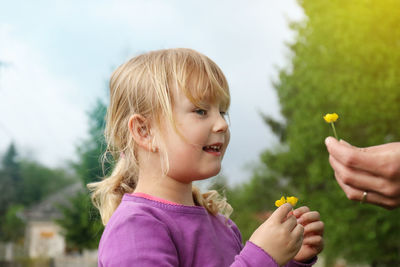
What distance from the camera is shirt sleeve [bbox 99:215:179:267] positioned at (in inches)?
59.6

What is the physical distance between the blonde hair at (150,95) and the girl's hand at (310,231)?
389 mm

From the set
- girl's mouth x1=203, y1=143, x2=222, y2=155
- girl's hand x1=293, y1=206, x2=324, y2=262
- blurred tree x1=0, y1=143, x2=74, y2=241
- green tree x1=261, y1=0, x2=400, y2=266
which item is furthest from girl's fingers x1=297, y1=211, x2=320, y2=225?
blurred tree x1=0, y1=143, x2=74, y2=241

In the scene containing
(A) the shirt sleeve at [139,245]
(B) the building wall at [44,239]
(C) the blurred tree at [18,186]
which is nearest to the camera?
(A) the shirt sleeve at [139,245]

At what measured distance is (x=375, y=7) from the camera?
11156mm

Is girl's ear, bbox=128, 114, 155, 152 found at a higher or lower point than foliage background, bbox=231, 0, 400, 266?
higher

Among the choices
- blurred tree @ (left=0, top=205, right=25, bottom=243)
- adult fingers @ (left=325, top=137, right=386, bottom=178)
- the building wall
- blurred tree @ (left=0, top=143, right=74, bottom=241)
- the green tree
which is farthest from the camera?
blurred tree @ (left=0, top=143, right=74, bottom=241)

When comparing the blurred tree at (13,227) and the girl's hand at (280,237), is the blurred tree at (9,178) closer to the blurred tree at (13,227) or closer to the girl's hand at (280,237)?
the blurred tree at (13,227)

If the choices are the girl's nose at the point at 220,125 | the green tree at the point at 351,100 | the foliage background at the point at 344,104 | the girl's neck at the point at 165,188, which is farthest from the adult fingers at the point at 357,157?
the green tree at the point at 351,100

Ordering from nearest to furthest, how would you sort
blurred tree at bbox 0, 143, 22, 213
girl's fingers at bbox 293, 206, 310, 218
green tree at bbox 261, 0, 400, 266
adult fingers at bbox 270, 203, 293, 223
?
adult fingers at bbox 270, 203, 293, 223 → girl's fingers at bbox 293, 206, 310, 218 → green tree at bbox 261, 0, 400, 266 → blurred tree at bbox 0, 143, 22, 213

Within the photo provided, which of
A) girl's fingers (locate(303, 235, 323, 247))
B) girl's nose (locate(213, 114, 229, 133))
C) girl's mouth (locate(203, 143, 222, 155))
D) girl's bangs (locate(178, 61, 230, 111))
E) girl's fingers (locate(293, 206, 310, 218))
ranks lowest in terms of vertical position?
girl's fingers (locate(303, 235, 323, 247))

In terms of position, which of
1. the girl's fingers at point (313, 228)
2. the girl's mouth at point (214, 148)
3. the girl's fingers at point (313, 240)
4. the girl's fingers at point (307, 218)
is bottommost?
the girl's fingers at point (313, 240)

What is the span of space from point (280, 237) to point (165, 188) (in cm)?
49

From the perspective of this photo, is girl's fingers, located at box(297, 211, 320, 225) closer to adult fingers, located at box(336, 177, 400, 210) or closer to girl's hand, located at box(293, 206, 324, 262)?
girl's hand, located at box(293, 206, 324, 262)

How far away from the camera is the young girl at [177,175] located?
157cm
